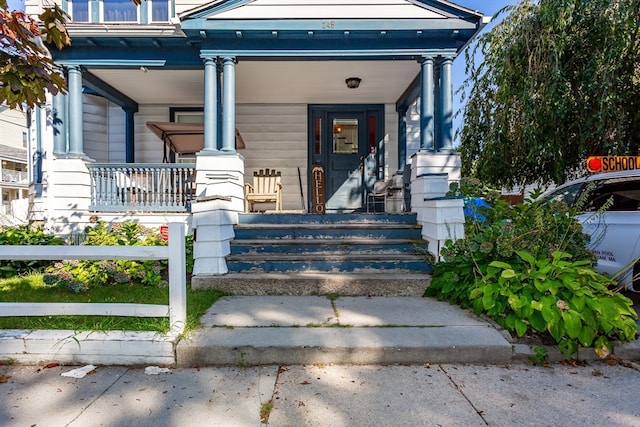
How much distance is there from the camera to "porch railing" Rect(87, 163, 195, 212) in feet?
19.6

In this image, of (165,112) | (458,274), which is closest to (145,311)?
(458,274)

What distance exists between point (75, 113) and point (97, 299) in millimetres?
3576

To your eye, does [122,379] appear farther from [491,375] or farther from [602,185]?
[602,185]

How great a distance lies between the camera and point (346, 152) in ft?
26.2

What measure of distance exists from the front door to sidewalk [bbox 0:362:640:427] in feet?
17.9

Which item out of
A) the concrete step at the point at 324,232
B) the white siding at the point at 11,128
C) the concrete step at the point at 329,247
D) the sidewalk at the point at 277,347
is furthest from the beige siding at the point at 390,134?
the white siding at the point at 11,128

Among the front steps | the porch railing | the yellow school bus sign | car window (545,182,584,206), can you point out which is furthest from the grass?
the yellow school bus sign

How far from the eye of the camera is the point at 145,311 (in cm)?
298

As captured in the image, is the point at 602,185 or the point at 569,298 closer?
the point at 569,298

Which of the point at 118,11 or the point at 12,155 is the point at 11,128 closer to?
the point at 12,155

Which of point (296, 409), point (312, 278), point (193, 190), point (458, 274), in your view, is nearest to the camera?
point (296, 409)

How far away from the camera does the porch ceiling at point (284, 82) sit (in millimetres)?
6297

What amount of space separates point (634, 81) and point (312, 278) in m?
6.15

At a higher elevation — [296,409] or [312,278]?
[312,278]
